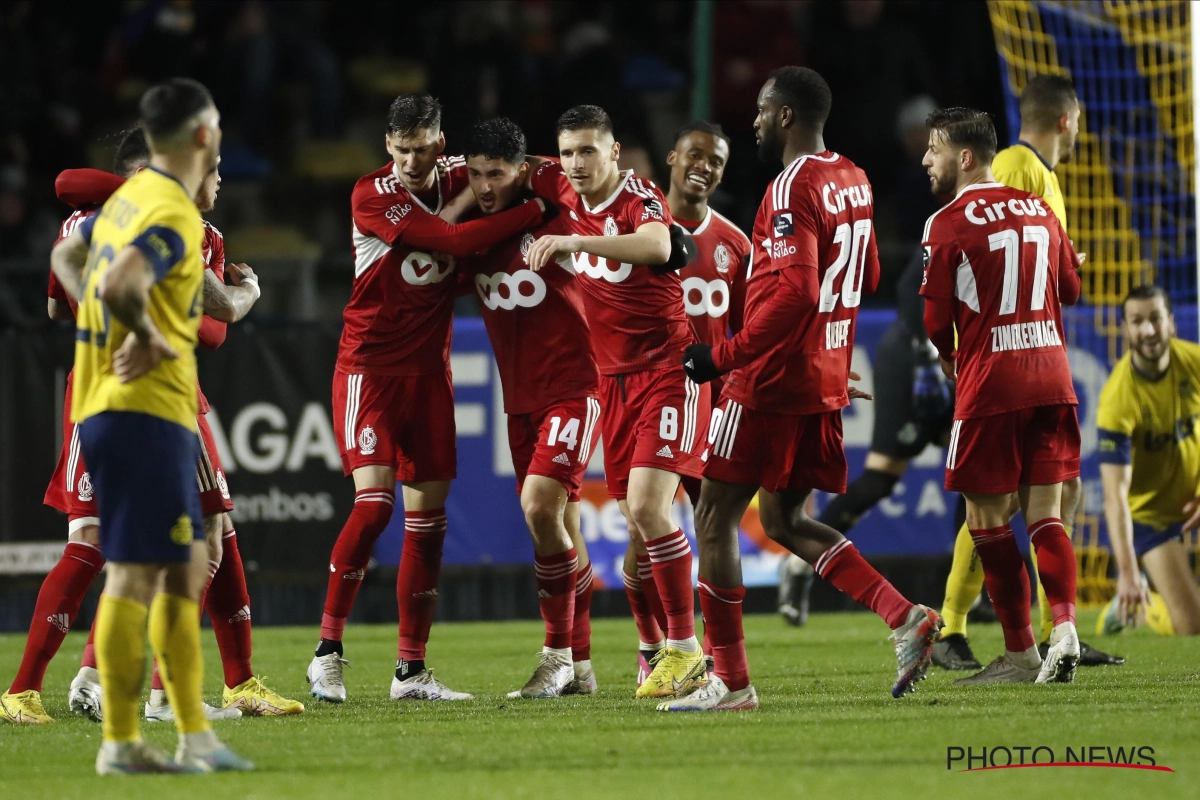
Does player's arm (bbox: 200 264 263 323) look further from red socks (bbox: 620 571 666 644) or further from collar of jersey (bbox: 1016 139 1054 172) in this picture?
collar of jersey (bbox: 1016 139 1054 172)

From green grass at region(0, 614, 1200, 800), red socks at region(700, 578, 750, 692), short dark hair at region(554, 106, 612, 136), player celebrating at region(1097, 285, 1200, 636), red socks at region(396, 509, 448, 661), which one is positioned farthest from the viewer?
player celebrating at region(1097, 285, 1200, 636)

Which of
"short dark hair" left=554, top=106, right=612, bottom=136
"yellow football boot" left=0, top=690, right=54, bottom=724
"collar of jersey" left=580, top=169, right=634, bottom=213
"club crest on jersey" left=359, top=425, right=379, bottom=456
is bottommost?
"yellow football boot" left=0, top=690, right=54, bottom=724

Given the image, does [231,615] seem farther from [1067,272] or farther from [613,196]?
[1067,272]

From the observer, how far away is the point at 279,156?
15.8m

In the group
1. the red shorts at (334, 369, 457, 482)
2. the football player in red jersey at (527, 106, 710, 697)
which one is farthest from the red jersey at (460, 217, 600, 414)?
the red shorts at (334, 369, 457, 482)

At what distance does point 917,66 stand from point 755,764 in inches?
468

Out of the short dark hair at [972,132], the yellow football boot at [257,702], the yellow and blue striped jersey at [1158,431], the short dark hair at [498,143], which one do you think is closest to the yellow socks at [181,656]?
the yellow football boot at [257,702]

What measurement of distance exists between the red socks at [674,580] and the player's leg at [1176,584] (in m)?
3.70

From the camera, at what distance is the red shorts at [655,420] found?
643cm

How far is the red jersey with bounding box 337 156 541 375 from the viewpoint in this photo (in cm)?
662

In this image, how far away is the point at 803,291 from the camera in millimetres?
5500

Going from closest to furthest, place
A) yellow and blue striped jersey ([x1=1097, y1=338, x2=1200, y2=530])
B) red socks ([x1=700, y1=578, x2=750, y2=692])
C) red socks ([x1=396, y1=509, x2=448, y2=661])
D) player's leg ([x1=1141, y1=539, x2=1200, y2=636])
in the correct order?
red socks ([x1=700, y1=578, x2=750, y2=692]) → red socks ([x1=396, y1=509, x2=448, y2=661]) → yellow and blue striped jersey ([x1=1097, y1=338, x2=1200, y2=530]) → player's leg ([x1=1141, y1=539, x2=1200, y2=636])

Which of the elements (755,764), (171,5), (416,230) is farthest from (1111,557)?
(171,5)

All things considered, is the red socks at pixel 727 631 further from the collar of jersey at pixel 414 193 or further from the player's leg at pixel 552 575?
the collar of jersey at pixel 414 193
